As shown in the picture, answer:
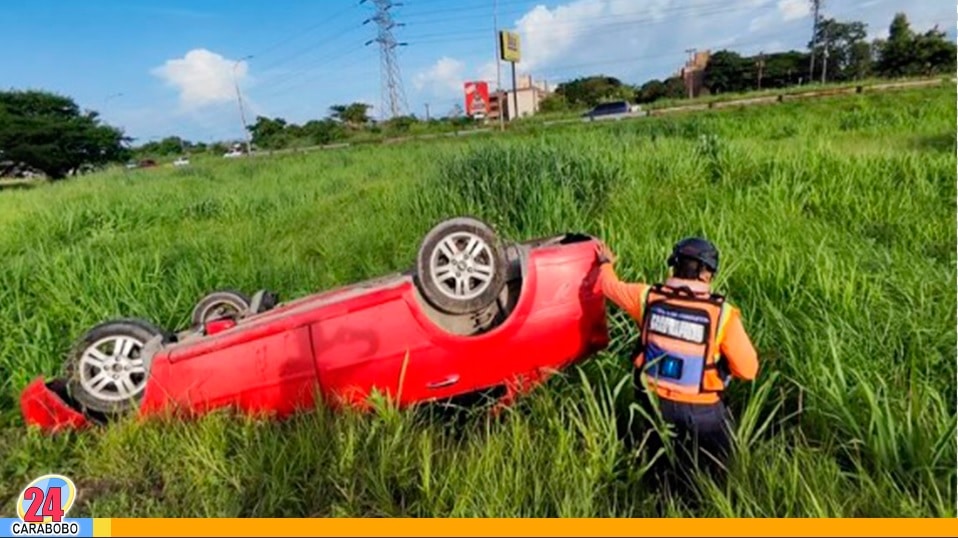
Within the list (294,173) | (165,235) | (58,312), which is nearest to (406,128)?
(294,173)

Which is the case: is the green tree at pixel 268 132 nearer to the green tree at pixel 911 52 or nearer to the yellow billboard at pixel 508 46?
the yellow billboard at pixel 508 46

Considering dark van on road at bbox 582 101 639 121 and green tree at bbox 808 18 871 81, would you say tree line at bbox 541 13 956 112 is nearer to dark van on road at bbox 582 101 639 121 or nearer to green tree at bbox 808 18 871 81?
green tree at bbox 808 18 871 81

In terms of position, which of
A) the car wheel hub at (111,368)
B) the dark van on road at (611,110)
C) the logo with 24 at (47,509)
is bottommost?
the logo with 24 at (47,509)

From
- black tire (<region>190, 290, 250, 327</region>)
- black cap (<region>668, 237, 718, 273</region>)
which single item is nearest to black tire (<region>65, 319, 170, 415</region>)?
black tire (<region>190, 290, 250, 327</region>)

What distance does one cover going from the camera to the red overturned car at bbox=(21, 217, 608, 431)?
2.40 meters

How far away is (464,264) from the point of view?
2561mm

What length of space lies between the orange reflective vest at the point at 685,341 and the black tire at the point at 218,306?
2603mm

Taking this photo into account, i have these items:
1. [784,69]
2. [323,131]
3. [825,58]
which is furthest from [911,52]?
[323,131]

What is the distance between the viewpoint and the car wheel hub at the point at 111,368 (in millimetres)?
2670

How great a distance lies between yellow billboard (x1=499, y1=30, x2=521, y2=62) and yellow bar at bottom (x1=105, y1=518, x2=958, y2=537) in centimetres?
3367

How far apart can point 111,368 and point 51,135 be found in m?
47.1

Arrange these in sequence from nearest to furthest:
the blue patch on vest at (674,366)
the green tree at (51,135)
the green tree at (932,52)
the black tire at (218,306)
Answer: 1. the blue patch on vest at (674,366)
2. the black tire at (218,306)
3. the green tree at (51,135)
4. the green tree at (932,52)

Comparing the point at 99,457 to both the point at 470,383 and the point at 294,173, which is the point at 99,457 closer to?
the point at 470,383

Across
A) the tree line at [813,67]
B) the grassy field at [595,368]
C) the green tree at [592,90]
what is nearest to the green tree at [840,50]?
the tree line at [813,67]
